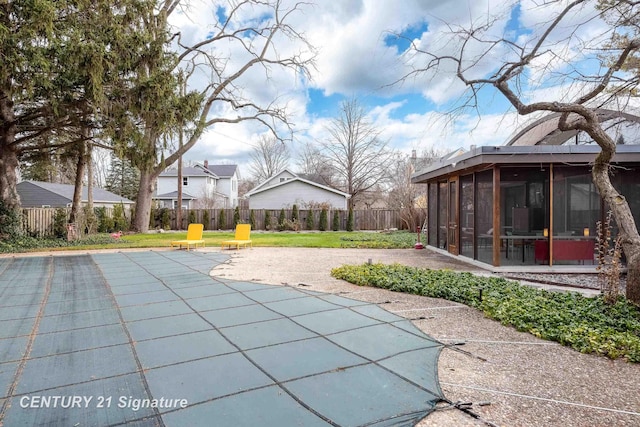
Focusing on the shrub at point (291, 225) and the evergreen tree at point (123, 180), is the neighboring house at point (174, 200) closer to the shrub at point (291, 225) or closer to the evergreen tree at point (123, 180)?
the evergreen tree at point (123, 180)

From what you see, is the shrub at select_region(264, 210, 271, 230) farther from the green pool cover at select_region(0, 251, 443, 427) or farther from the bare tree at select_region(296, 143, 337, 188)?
the green pool cover at select_region(0, 251, 443, 427)

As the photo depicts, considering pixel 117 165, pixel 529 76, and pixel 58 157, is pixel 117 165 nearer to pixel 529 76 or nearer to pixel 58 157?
pixel 58 157

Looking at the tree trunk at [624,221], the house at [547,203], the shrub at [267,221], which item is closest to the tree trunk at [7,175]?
the shrub at [267,221]

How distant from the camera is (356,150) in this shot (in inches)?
1155

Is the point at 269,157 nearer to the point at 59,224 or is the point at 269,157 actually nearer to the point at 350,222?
the point at 350,222

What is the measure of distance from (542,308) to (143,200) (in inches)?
765

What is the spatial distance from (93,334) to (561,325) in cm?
478

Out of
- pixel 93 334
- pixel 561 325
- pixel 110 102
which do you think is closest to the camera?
pixel 93 334

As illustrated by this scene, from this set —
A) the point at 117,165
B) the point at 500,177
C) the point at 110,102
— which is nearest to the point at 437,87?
the point at 500,177

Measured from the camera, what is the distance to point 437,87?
5.88 meters

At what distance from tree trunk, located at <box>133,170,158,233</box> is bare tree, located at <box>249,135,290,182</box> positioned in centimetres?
1990

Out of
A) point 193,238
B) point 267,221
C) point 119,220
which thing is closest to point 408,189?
point 267,221

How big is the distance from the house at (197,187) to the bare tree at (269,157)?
2980 millimetres

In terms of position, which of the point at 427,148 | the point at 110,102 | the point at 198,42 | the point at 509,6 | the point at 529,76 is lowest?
the point at 529,76
